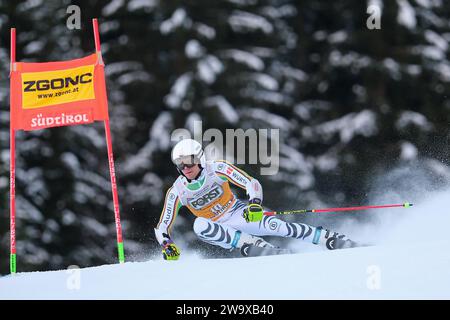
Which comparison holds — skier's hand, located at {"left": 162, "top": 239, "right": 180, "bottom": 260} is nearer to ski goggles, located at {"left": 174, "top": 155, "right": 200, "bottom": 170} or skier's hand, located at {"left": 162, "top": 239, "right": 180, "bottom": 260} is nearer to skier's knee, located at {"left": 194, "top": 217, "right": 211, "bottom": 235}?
skier's knee, located at {"left": 194, "top": 217, "right": 211, "bottom": 235}

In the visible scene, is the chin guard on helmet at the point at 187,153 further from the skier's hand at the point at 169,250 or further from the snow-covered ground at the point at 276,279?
the snow-covered ground at the point at 276,279

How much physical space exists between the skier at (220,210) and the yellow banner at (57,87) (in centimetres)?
128

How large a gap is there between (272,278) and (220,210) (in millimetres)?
1851

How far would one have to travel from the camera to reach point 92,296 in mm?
7770

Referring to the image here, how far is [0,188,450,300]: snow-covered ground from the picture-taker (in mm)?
6953

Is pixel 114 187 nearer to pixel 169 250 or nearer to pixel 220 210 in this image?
pixel 169 250

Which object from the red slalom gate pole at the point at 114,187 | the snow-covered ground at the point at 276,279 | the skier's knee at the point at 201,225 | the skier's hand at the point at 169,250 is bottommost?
the snow-covered ground at the point at 276,279

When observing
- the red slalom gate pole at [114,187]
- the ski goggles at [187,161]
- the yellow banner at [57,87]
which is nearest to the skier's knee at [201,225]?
the ski goggles at [187,161]

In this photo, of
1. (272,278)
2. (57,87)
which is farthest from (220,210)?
(57,87)

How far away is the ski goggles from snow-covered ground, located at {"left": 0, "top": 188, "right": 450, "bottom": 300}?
0.97 m

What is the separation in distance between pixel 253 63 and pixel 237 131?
4.36 feet

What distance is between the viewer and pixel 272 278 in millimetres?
7602

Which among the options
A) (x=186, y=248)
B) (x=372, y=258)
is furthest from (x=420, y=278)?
(x=186, y=248)

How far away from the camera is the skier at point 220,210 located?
29.6ft
